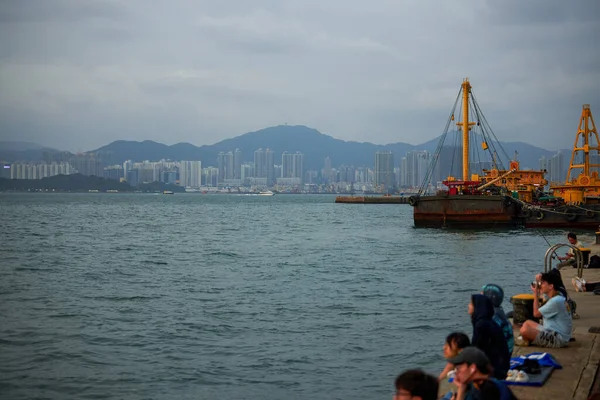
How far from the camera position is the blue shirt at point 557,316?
9727 mm

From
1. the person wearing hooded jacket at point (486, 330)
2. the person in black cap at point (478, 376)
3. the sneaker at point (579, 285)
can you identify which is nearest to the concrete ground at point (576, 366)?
the person wearing hooded jacket at point (486, 330)

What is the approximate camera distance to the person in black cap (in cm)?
566

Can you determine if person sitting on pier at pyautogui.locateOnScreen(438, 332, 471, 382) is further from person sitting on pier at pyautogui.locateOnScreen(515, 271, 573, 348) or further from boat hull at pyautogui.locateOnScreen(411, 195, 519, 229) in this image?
boat hull at pyautogui.locateOnScreen(411, 195, 519, 229)

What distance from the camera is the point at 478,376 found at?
5.73 meters

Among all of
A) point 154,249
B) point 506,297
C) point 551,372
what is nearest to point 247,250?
point 154,249

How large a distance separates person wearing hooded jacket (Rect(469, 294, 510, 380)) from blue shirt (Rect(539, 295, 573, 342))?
2623 mm

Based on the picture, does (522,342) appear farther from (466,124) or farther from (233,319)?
(466,124)

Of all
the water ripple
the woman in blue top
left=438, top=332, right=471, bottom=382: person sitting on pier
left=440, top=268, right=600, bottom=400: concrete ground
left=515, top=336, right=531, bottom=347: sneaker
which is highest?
left=438, top=332, right=471, bottom=382: person sitting on pier

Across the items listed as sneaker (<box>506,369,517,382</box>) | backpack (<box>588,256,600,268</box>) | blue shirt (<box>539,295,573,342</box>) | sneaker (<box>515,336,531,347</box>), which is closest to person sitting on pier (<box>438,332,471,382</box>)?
sneaker (<box>506,369,517,382</box>)

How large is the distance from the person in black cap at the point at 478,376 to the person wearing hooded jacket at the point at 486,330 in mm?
1426

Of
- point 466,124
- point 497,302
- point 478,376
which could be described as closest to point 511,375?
point 497,302

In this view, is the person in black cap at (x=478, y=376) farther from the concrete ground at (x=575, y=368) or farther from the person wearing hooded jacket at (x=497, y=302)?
the concrete ground at (x=575, y=368)

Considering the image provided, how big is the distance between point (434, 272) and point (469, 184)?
95.6 feet

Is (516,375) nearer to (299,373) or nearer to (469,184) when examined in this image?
(299,373)
